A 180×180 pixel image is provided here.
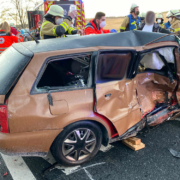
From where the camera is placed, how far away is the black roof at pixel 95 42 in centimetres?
245

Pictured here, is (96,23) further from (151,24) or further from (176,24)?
(176,24)

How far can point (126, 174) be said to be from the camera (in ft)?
8.16

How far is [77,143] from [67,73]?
0.93m

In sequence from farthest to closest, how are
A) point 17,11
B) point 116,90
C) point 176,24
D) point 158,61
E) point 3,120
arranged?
1. point 17,11
2. point 176,24
3. point 158,61
4. point 116,90
5. point 3,120

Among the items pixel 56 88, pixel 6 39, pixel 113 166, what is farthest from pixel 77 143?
pixel 6 39

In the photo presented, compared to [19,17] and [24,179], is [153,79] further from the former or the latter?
[19,17]

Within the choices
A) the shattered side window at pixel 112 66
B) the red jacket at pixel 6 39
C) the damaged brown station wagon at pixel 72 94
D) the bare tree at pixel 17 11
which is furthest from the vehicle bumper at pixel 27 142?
the bare tree at pixel 17 11

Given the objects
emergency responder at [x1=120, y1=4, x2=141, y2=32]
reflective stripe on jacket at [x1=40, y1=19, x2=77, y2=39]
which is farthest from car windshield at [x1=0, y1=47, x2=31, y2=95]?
emergency responder at [x1=120, y1=4, x2=141, y2=32]

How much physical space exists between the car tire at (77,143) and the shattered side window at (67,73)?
1.72ft

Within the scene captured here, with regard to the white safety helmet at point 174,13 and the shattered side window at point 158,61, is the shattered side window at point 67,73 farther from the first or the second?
the white safety helmet at point 174,13

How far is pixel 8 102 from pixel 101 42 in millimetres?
1368

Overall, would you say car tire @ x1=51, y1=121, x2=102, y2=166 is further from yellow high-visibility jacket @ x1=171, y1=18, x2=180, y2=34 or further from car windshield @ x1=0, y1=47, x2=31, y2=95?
yellow high-visibility jacket @ x1=171, y1=18, x2=180, y2=34

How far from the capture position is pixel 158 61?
3.41 metres

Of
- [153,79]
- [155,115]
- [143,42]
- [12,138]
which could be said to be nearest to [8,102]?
[12,138]
